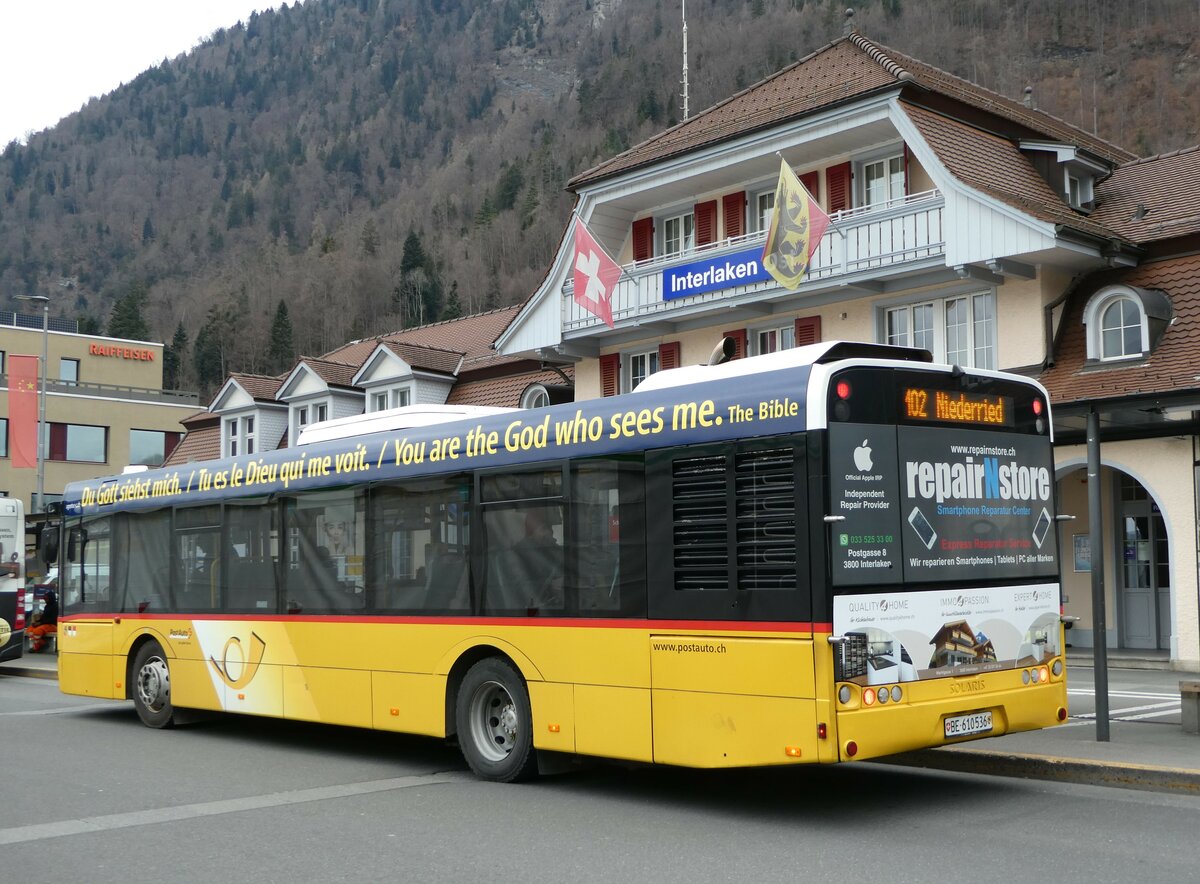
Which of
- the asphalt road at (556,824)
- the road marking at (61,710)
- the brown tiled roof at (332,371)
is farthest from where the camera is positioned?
the brown tiled roof at (332,371)

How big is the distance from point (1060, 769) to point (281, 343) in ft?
337

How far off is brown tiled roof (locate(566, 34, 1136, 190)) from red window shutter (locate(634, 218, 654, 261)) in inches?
53.7

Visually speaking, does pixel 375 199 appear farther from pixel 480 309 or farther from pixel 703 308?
pixel 703 308

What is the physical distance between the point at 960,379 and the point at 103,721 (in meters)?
11.1

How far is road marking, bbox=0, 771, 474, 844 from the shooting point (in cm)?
869

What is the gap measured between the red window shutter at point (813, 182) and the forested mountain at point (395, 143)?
57148 mm

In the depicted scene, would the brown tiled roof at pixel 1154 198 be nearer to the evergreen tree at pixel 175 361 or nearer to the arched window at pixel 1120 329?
the arched window at pixel 1120 329

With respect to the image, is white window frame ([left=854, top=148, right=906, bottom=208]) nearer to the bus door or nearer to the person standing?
the bus door

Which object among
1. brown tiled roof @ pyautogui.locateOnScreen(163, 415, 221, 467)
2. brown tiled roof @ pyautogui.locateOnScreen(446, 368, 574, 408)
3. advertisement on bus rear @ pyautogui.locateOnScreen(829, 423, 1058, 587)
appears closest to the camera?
advertisement on bus rear @ pyautogui.locateOnScreen(829, 423, 1058, 587)

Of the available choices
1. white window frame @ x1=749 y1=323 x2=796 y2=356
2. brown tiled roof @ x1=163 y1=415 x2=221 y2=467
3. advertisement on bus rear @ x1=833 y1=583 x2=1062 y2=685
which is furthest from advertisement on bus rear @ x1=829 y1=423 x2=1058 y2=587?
brown tiled roof @ x1=163 y1=415 x2=221 y2=467

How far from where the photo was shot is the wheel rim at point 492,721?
1053 cm

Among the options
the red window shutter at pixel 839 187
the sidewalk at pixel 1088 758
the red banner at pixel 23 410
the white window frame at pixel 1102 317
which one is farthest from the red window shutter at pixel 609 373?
the red banner at pixel 23 410

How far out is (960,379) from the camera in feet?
30.3

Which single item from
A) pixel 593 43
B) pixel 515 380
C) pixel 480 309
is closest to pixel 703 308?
pixel 515 380
